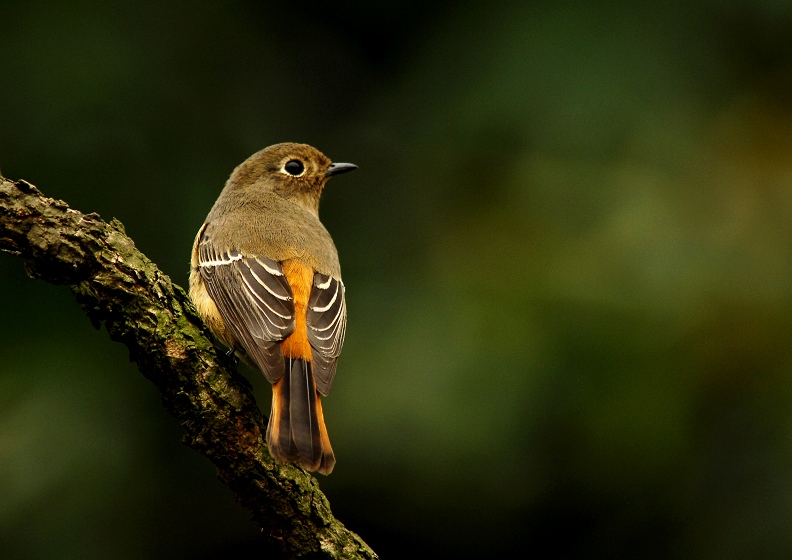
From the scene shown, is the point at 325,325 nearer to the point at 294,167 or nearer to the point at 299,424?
the point at 299,424

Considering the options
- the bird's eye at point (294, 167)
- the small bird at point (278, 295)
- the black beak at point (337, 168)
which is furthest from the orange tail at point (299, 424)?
the black beak at point (337, 168)

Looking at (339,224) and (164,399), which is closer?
(164,399)

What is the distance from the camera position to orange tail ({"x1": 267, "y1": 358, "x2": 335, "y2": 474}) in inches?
129

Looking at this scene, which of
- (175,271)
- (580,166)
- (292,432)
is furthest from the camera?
(580,166)

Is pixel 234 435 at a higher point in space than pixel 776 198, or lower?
lower

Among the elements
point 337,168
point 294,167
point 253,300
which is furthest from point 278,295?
point 337,168

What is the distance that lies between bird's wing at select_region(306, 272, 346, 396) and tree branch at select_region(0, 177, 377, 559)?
433 millimetres

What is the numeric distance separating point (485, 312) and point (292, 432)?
91.2 inches

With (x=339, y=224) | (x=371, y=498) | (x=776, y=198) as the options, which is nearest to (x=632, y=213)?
(x=776, y=198)

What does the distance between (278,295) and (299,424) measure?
0.86m

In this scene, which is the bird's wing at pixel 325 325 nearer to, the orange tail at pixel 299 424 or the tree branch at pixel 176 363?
the orange tail at pixel 299 424

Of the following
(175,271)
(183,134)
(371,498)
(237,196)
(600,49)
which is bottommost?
(371,498)

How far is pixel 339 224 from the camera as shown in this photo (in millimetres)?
6312

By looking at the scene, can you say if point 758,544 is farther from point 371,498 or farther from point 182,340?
point 182,340
